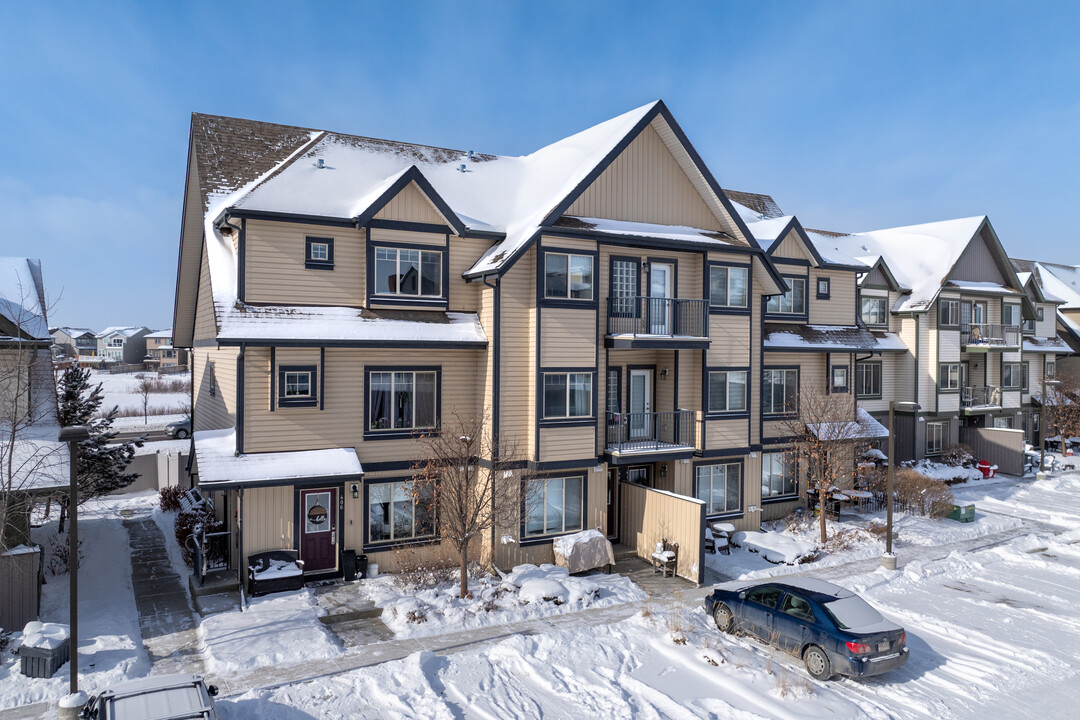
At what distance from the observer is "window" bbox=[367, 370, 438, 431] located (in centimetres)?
1902

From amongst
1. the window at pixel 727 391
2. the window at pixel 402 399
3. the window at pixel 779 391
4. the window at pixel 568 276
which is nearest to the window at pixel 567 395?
the window at pixel 568 276

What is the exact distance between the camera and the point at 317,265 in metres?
18.5

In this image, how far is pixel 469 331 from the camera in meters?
19.3

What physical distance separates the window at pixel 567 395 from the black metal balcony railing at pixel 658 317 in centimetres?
183

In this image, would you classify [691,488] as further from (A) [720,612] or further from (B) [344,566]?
(B) [344,566]

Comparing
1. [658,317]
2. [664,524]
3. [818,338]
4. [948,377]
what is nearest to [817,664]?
[664,524]

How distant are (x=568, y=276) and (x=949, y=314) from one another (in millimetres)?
24378

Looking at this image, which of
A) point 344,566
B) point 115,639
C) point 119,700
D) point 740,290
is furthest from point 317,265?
point 740,290

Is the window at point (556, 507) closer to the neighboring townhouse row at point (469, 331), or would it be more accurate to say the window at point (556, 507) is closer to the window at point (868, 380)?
the neighboring townhouse row at point (469, 331)

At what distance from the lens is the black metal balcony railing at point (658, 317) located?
20375mm

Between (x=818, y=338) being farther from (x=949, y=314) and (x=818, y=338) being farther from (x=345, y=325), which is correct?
(x=345, y=325)

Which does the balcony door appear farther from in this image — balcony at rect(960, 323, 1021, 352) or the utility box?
balcony at rect(960, 323, 1021, 352)

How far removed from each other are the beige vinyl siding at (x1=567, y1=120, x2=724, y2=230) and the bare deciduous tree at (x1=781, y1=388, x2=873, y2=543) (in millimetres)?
7924

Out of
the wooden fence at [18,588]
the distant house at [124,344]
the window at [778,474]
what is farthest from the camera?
the distant house at [124,344]
